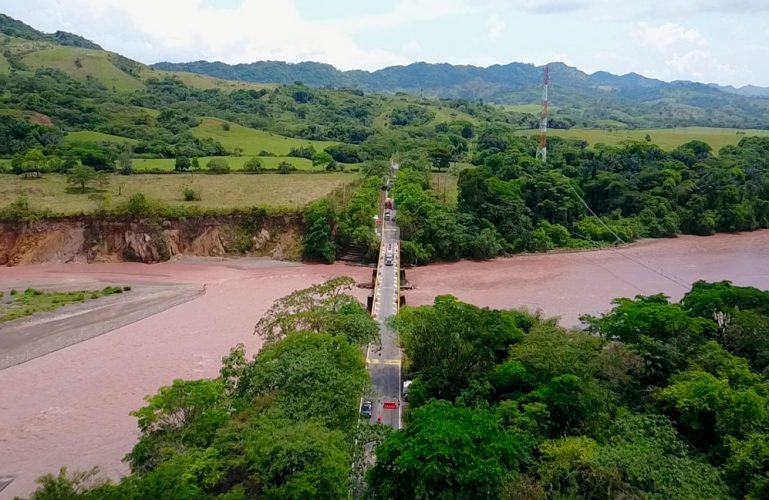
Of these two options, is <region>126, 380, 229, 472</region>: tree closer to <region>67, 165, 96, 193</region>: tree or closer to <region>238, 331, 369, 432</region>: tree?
<region>238, 331, 369, 432</region>: tree

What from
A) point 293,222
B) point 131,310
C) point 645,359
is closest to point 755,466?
point 645,359

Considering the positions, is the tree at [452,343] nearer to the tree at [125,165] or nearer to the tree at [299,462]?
the tree at [299,462]

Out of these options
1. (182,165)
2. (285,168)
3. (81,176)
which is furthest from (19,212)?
(285,168)

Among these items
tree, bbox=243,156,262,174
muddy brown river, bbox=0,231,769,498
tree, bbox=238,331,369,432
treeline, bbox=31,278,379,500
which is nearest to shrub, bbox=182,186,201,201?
muddy brown river, bbox=0,231,769,498

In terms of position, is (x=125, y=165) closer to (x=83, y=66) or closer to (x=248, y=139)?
(x=248, y=139)

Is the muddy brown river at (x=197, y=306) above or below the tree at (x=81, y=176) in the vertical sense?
below

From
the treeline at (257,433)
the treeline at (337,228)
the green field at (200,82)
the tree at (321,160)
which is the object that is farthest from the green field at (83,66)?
the treeline at (257,433)
